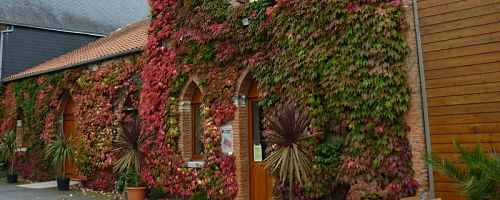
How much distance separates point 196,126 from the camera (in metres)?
10.7

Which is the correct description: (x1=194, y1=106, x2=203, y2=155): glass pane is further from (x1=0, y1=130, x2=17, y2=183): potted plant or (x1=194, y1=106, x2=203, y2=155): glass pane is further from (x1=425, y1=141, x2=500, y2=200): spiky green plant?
(x1=0, y1=130, x2=17, y2=183): potted plant

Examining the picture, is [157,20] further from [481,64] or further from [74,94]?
[481,64]

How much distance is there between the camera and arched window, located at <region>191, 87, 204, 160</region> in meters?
10.6

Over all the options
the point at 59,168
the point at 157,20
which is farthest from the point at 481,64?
the point at 59,168

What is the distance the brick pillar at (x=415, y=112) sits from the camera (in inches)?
265

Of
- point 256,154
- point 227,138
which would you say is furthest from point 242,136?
point 256,154

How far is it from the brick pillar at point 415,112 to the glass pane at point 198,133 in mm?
5360

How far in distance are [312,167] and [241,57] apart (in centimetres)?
302

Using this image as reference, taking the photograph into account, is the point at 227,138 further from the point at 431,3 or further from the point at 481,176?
the point at 481,176

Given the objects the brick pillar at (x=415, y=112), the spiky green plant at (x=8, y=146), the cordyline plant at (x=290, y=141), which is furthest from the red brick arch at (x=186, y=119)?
the spiky green plant at (x=8, y=146)

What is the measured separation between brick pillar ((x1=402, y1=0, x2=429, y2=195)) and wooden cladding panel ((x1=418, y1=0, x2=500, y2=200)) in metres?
0.15

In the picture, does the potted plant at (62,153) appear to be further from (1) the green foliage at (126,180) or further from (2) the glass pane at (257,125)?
(2) the glass pane at (257,125)

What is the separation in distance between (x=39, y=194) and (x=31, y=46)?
9.05 m

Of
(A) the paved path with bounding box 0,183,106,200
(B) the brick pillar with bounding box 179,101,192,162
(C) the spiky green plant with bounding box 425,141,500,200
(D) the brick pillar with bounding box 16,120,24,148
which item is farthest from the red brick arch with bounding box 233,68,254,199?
(D) the brick pillar with bounding box 16,120,24,148
